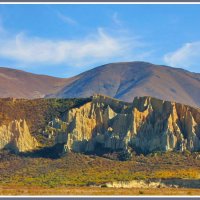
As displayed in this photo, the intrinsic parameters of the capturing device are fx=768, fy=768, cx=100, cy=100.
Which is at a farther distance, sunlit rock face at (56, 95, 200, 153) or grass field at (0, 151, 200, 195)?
sunlit rock face at (56, 95, 200, 153)

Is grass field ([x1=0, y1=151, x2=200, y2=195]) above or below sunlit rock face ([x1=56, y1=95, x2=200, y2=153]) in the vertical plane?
below

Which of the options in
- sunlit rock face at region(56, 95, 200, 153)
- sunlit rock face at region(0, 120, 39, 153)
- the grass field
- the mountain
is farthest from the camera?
sunlit rock face at region(0, 120, 39, 153)

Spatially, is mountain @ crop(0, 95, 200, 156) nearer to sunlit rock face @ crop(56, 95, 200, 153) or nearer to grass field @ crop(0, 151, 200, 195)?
sunlit rock face @ crop(56, 95, 200, 153)

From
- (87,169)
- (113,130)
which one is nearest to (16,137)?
(113,130)

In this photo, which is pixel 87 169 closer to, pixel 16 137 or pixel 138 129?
pixel 138 129

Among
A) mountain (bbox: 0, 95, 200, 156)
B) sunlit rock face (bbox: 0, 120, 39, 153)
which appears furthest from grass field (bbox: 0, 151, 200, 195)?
mountain (bbox: 0, 95, 200, 156)

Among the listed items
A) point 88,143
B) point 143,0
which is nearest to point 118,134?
point 88,143

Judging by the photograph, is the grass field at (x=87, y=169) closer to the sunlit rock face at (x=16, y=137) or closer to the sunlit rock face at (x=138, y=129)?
the sunlit rock face at (x=16, y=137)
